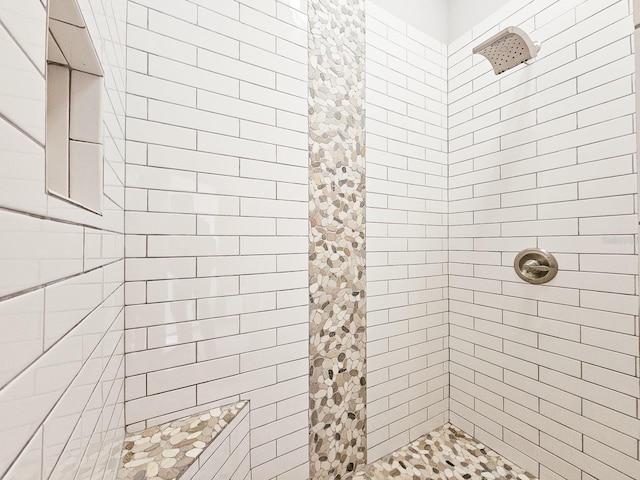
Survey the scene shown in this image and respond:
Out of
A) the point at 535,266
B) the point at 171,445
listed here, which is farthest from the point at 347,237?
the point at 171,445

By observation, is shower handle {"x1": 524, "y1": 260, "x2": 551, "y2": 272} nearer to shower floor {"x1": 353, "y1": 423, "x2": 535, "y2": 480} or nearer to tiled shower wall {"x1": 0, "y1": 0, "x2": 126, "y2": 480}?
shower floor {"x1": 353, "y1": 423, "x2": 535, "y2": 480}

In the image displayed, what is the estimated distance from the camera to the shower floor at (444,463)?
1.43 metres

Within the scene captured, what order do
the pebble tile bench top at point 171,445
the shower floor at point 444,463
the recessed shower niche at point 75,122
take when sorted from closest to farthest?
the recessed shower niche at point 75,122 < the pebble tile bench top at point 171,445 < the shower floor at point 444,463

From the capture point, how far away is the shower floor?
4.70 feet

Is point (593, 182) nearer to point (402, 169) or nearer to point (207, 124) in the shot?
point (402, 169)

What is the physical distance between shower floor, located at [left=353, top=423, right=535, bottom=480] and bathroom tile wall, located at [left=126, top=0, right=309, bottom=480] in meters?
0.47

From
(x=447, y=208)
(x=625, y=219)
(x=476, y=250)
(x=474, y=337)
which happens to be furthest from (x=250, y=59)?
(x=474, y=337)

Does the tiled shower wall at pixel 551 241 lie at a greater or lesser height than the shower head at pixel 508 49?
lesser

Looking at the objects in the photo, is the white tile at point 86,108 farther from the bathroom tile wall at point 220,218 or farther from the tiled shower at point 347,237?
the bathroom tile wall at point 220,218

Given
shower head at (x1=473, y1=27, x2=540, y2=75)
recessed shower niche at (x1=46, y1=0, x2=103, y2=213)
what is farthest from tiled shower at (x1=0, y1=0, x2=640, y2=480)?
shower head at (x1=473, y1=27, x2=540, y2=75)

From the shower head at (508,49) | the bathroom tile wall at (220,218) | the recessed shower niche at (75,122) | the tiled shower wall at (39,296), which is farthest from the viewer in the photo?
the shower head at (508,49)

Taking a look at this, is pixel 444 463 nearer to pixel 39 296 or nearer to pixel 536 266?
pixel 536 266

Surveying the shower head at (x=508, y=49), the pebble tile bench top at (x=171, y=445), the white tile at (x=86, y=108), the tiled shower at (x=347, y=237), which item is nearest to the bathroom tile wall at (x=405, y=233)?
the tiled shower at (x=347, y=237)

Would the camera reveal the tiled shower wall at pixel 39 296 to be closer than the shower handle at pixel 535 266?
Yes
